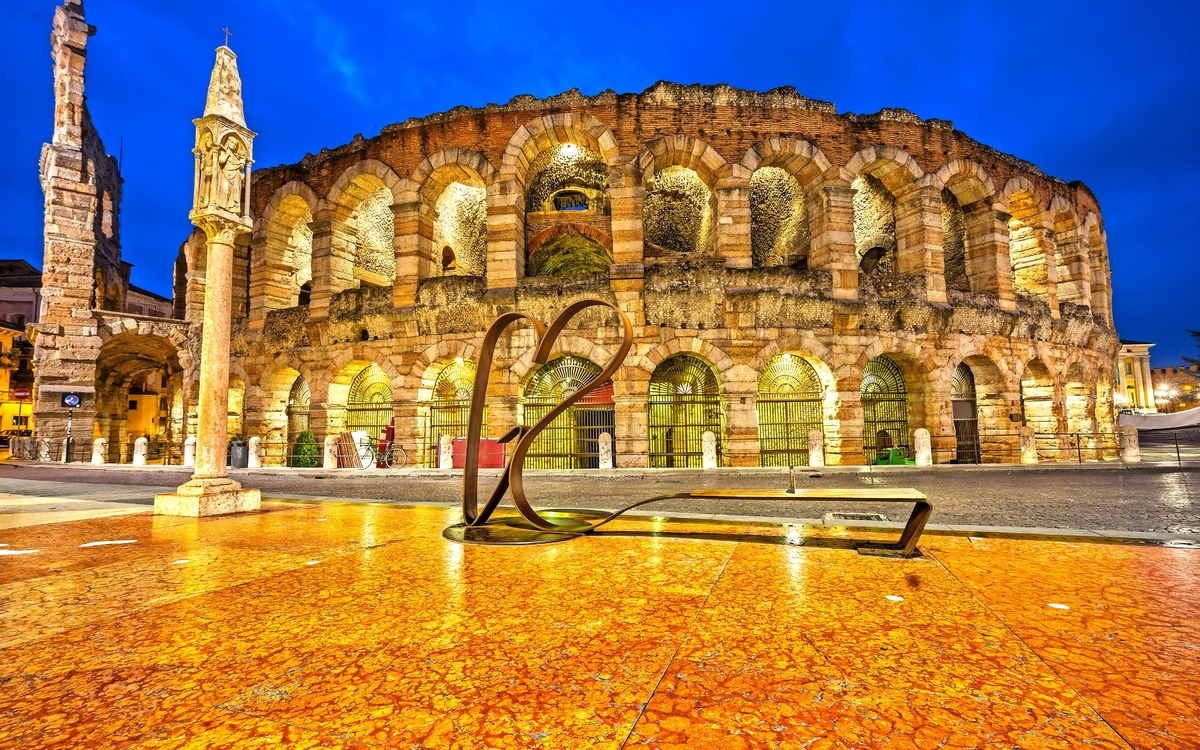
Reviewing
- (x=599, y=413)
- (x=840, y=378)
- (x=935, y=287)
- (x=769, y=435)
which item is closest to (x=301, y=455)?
(x=599, y=413)

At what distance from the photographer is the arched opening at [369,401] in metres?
15.3

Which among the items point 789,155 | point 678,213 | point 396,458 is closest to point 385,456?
point 396,458

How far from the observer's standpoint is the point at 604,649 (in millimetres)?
1776

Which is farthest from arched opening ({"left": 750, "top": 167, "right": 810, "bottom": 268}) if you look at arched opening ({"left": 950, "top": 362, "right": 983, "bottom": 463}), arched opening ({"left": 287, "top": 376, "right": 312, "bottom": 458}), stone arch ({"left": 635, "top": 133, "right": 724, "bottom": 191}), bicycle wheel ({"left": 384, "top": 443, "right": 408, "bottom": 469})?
arched opening ({"left": 287, "top": 376, "right": 312, "bottom": 458})

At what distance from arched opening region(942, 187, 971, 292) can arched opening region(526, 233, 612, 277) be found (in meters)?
10.4

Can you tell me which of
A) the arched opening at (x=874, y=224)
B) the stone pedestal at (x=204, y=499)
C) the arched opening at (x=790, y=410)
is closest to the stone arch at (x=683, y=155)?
the arched opening at (x=874, y=224)

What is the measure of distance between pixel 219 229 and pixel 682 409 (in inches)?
438

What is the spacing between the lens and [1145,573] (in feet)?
8.76

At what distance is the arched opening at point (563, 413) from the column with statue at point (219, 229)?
7.91 meters

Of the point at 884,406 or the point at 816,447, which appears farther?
the point at 884,406

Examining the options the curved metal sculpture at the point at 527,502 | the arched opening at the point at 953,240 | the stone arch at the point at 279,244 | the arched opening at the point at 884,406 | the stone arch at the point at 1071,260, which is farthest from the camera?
the stone arch at the point at 1071,260

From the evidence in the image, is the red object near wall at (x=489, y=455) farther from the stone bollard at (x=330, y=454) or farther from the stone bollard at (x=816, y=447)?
the stone bollard at (x=816, y=447)

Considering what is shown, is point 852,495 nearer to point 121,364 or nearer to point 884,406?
point 884,406

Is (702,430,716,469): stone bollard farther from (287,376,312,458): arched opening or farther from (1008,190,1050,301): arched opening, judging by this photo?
(287,376,312,458): arched opening
